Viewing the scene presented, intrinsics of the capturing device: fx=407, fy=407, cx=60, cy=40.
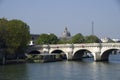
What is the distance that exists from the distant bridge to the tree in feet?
20.0

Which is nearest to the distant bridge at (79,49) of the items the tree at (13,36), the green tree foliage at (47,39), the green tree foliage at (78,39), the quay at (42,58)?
the quay at (42,58)

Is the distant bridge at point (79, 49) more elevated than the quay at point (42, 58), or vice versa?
the distant bridge at point (79, 49)

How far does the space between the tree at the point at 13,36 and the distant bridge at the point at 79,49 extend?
6089 mm

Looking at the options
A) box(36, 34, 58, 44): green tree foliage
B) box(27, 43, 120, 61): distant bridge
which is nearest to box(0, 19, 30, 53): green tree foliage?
box(27, 43, 120, 61): distant bridge

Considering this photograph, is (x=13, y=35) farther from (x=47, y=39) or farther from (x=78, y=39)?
(x=78, y=39)

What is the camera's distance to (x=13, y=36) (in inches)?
1758

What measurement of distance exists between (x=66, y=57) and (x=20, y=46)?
891 cm

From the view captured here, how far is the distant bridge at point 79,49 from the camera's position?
4728 cm

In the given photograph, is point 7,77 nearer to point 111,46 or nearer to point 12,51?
point 12,51

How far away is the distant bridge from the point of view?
155 feet

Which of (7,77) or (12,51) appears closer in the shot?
(7,77)

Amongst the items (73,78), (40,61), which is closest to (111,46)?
(40,61)

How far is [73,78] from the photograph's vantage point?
2753 cm

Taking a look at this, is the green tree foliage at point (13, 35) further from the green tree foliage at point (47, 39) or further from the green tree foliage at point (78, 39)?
the green tree foliage at point (78, 39)
